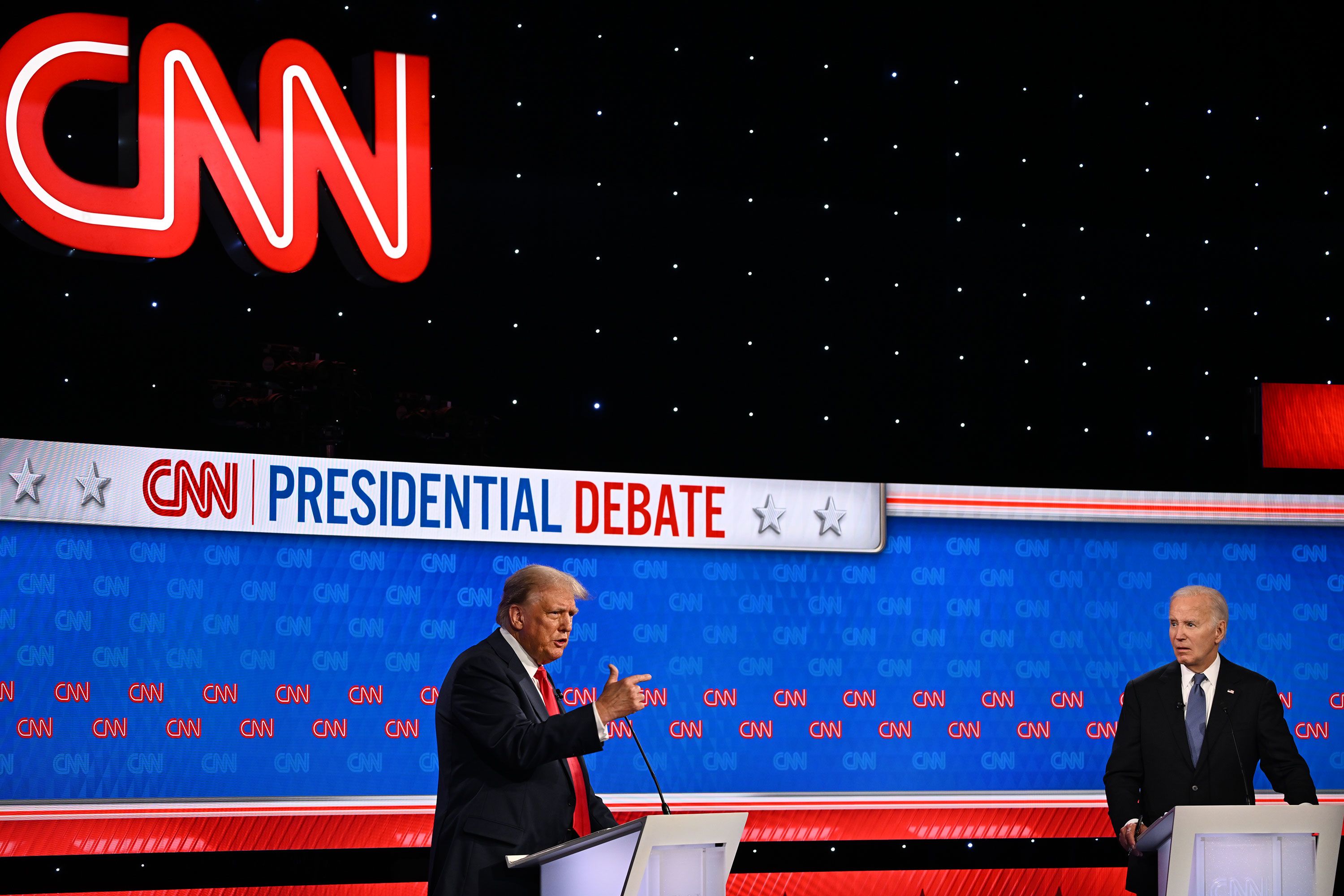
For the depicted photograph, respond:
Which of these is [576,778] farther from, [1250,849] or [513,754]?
[1250,849]

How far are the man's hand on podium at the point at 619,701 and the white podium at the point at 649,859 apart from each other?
0.29m

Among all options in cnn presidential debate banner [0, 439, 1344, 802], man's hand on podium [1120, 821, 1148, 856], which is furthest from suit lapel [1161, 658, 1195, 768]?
cnn presidential debate banner [0, 439, 1344, 802]

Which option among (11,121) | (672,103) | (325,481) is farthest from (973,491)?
(11,121)

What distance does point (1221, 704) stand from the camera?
14.9ft

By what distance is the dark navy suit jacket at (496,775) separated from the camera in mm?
3443

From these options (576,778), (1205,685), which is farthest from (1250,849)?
(576,778)

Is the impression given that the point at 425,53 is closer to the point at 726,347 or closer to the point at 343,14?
the point at 343,14

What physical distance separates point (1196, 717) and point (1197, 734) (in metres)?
0.05

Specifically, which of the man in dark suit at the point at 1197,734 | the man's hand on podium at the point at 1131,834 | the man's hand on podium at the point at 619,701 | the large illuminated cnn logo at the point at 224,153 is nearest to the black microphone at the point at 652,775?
the man's hand on podium at the point at 619,701

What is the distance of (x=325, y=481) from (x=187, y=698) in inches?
34.5

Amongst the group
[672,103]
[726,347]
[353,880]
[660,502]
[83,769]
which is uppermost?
[672,103]

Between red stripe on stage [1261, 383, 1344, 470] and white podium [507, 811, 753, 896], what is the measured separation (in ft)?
13.4

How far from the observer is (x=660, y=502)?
5.42 meters

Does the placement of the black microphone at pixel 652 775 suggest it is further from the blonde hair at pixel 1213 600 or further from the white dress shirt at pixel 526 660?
the blonde hair at pixel 1213 600
